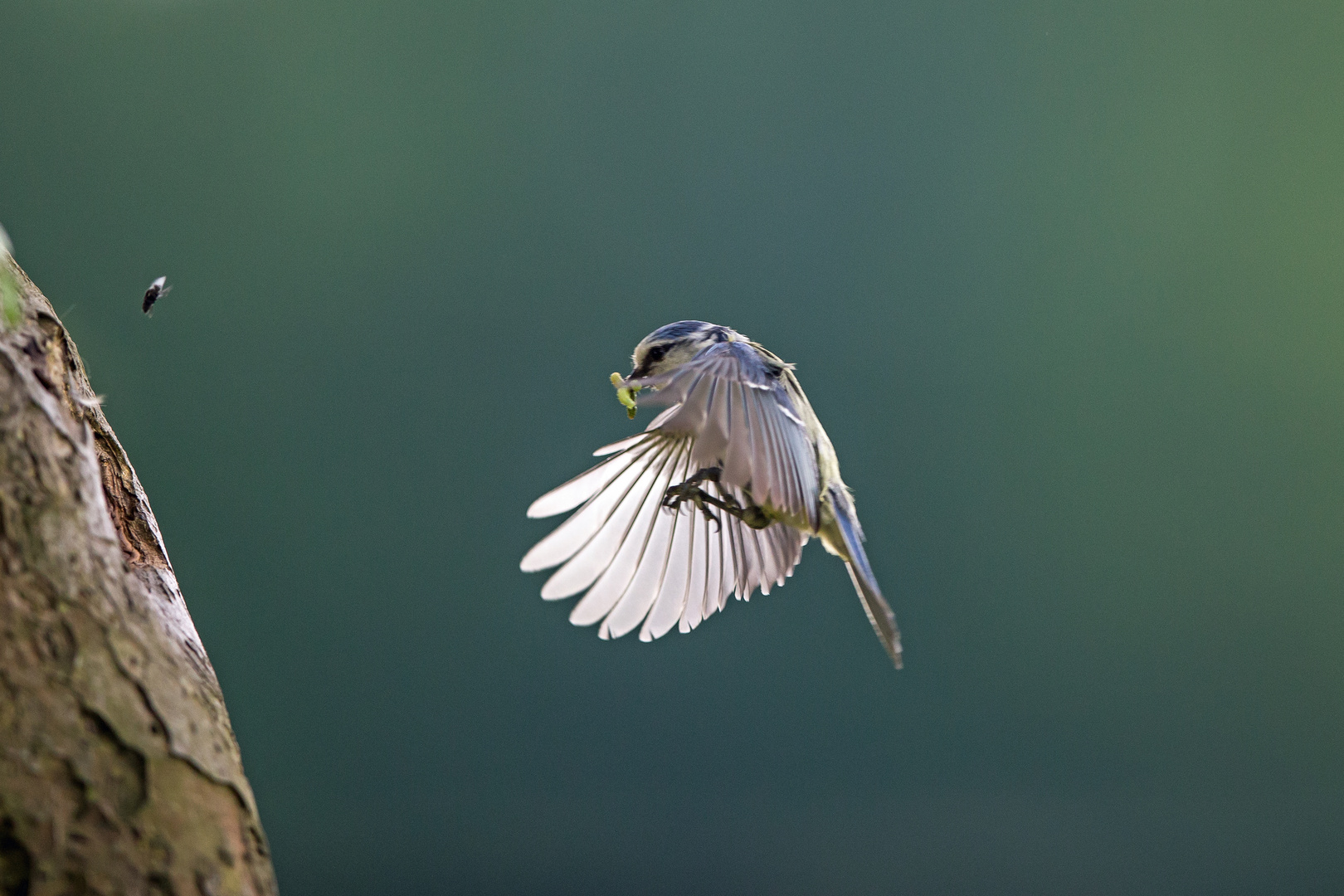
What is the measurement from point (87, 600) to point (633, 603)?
1.03 meters

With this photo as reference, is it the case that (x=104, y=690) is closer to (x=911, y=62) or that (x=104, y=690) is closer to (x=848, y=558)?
(x=848, y=558)

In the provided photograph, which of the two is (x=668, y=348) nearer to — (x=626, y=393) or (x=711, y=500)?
(x=626, y=393)

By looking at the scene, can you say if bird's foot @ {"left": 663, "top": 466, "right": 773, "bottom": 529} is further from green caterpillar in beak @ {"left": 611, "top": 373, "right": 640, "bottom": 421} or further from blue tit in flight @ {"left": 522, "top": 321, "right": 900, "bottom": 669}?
green caterpillar in beak @ {"left": 611, "top": 373, "right": 640, "bottom": 421}

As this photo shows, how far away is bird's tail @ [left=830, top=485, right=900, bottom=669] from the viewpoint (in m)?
1.52

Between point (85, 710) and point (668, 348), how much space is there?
3.69 ft

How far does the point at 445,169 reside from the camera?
410 cm

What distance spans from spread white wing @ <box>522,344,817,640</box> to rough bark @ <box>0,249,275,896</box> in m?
0.69

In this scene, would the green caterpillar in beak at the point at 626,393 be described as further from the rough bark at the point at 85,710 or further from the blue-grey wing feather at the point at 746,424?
the rough bark at the point at 85,710

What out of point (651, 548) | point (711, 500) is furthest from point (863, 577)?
point (651, 548)

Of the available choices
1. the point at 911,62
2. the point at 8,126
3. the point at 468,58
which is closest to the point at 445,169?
the point at 468,58

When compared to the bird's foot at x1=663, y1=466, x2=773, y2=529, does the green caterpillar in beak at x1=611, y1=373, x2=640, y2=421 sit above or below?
above

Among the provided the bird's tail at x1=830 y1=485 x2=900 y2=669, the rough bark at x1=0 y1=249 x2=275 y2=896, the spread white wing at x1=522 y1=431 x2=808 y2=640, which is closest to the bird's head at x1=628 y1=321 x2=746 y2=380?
the spread white wing at x1=522 y1=431 x2=808 y2=640

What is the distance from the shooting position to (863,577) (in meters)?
1.65

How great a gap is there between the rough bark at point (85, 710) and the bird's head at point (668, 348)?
95 centimetres
